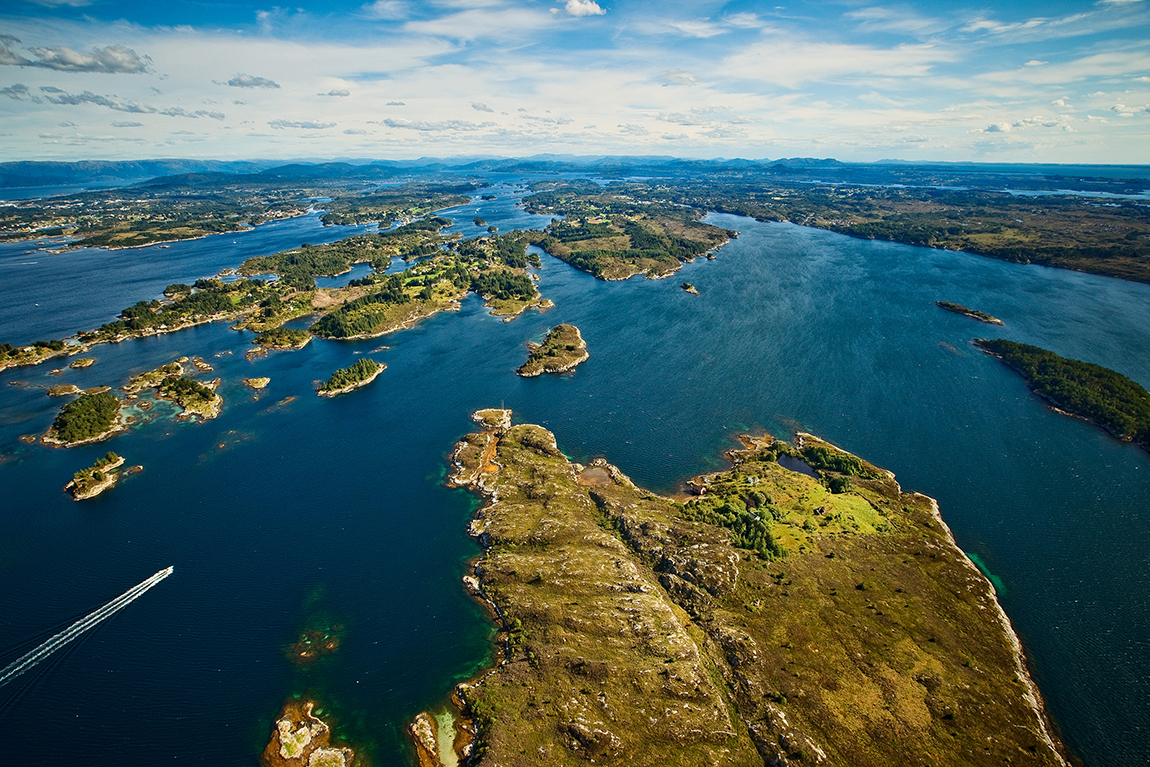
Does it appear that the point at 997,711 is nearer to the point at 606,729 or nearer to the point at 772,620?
the point at 772,620

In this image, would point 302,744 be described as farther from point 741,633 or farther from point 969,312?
point 969,312

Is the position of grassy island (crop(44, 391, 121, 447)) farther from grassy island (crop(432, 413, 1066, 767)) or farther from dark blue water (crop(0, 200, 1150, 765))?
grassy island (crop(432, 413, 1066, 767))

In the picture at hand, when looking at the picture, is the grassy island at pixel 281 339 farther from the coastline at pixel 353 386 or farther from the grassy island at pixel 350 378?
the coastline at pixel 353 386

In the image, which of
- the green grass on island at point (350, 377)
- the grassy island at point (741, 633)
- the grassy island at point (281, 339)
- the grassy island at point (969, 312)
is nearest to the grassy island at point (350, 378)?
the green grass on island at point (350, 377)

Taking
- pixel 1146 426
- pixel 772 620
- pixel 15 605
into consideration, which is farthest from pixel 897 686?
pixel 15 605

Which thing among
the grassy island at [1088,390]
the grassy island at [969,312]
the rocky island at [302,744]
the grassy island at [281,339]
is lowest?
the rocky island at [302,744]

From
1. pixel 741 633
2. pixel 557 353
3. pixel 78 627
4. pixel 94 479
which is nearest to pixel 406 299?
pixel 557 353
